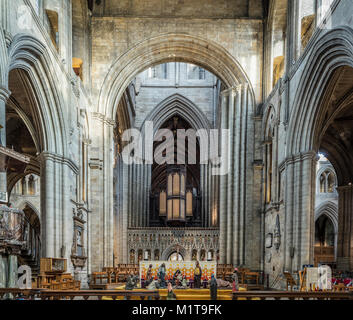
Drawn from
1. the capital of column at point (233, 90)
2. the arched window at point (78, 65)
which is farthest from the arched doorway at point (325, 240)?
the arched window at point (78, 65)

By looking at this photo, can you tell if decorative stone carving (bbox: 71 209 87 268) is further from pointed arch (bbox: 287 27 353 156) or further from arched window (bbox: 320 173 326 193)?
arched window (bbox: 320 173 326 193)

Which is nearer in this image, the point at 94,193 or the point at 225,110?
the point at 94,193

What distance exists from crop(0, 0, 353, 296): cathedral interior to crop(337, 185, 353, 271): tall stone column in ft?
0.23

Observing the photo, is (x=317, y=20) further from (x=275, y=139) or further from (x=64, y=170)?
(x=64, y=170)

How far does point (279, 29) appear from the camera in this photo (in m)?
19.5

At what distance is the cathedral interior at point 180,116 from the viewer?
1313 cm

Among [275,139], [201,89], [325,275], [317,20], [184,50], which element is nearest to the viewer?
[325,275]

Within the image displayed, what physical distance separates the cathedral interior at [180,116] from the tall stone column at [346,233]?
0.07 metres

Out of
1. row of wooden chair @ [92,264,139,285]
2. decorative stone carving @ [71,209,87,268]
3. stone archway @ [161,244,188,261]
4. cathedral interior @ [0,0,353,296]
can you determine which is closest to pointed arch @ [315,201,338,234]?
cathedral interior @ [0,0,353,296]

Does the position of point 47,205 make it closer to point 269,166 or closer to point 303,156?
point 303,156

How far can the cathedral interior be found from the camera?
13133 mm
